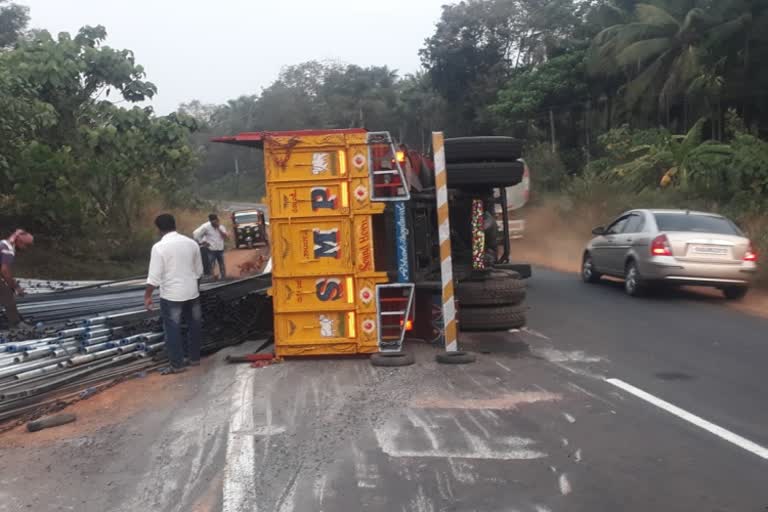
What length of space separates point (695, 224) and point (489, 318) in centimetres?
527

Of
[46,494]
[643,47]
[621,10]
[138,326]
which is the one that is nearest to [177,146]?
[138,326]

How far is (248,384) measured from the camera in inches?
299

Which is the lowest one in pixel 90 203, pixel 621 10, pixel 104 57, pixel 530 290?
pixel 530 290

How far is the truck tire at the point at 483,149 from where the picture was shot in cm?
974

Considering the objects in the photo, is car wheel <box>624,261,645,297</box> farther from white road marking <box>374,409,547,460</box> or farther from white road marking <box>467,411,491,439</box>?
white road marking <box>374,409,547,460</box>

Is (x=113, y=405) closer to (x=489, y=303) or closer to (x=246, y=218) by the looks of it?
(x=489, y=303)

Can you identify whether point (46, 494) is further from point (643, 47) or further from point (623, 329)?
point (643, 47)

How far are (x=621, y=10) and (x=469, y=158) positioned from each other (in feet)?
95.5

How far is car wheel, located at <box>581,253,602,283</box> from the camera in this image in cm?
1590

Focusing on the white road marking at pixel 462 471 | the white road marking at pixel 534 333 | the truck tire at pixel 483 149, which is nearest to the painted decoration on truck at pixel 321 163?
the truck tire at pixel 483 149

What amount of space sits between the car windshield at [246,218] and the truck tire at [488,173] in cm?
2437

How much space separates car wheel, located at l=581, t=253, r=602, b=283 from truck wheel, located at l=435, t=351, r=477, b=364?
8122mm

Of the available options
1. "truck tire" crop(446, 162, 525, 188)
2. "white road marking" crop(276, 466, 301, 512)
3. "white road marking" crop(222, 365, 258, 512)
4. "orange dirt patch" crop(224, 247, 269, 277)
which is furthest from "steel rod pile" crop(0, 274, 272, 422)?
"orange dirt patch" crop(224, 247, 269, 277)

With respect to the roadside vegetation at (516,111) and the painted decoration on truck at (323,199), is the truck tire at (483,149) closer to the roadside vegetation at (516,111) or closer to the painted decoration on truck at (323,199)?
the painted decoration on truck at (323,199)
